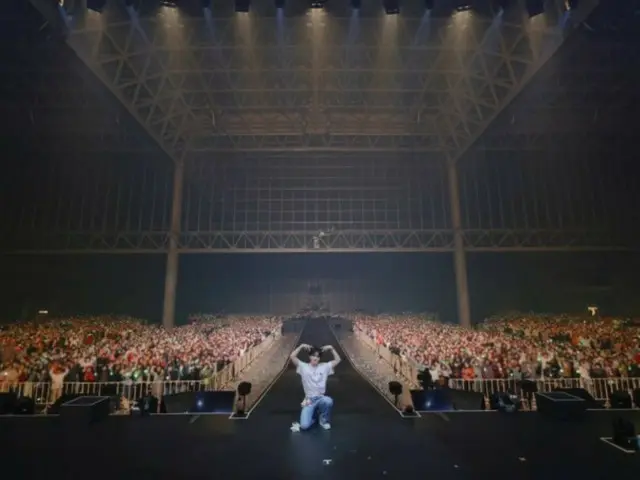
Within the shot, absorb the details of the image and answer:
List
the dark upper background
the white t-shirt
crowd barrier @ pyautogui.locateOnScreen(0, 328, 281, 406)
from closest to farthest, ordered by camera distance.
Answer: the white t-shirt → crowd barrier @ pyautogui.locateOnScreen(0, 328, 281, 406) → the dark upper background

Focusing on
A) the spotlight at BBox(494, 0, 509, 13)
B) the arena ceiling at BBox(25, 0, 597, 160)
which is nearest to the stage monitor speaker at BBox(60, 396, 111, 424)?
the arena ceiling at BBox(25, 0, 597, 160)

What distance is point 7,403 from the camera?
10.1 m

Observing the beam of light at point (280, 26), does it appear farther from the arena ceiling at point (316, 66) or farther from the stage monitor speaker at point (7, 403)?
the stage monitor speaker at point (7, 403)

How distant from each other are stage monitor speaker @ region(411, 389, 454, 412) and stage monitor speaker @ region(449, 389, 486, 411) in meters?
1.12

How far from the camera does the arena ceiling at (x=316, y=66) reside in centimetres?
2152

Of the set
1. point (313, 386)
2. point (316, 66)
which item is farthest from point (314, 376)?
point (316, 66)

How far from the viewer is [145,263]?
4609 centimetres

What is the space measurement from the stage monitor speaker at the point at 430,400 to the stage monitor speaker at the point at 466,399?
1.12m

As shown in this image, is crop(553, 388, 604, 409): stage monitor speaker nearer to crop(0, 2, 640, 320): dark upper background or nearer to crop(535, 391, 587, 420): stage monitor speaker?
crop(535, 391, 587, 420): stage monitor speaker

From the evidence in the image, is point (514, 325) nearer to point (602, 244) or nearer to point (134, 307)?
point (602, 244)

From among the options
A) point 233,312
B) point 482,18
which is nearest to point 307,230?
point 233,312

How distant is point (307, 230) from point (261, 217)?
659 centimetres

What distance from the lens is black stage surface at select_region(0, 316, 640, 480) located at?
621 cm

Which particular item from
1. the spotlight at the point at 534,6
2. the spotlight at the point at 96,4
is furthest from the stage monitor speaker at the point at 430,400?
the spotlight at the point at 96,4
